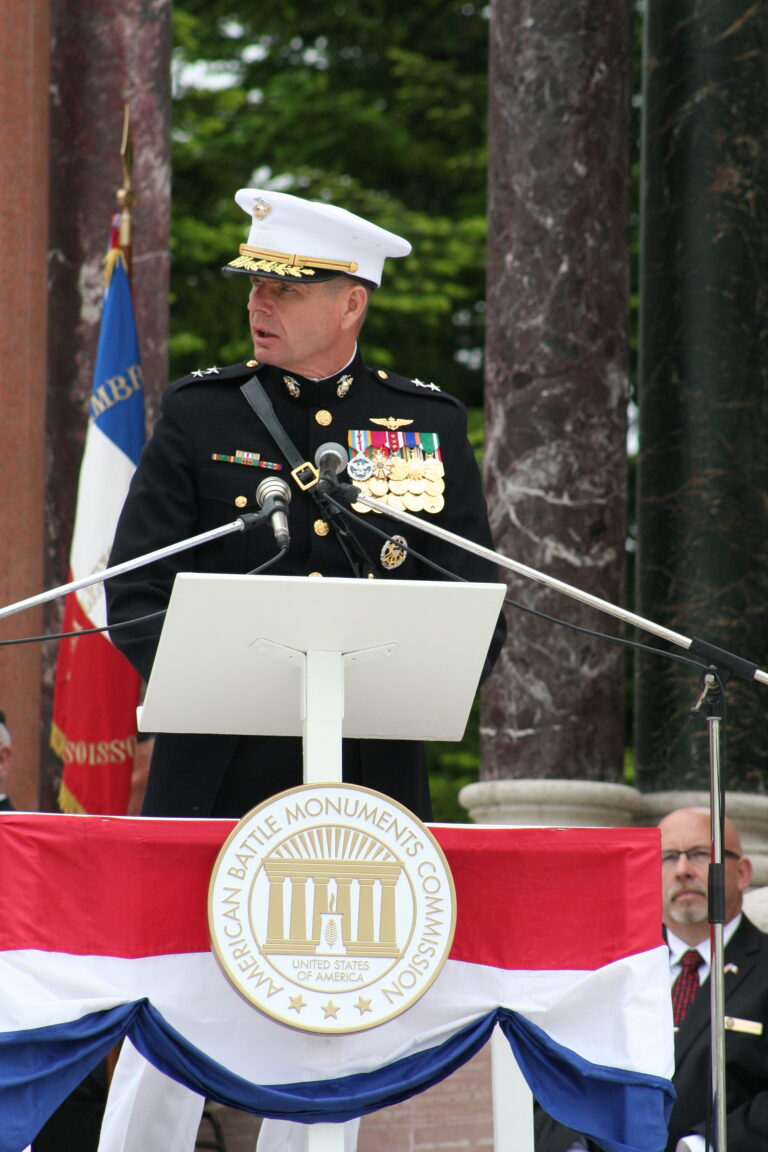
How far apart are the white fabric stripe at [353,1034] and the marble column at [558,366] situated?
3.37 metres

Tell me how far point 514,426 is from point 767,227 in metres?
1.27

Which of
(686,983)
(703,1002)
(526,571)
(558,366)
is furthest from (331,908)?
(558,366)

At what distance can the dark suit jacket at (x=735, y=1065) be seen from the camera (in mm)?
4883

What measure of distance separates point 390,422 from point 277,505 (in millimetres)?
783

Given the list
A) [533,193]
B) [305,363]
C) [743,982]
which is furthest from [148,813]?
[533,193]

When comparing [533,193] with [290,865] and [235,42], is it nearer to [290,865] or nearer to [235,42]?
[290,865]

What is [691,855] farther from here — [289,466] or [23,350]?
[23,350]

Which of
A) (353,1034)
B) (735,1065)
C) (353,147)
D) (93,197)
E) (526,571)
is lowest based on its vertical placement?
(735,1065)

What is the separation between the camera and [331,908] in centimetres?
312

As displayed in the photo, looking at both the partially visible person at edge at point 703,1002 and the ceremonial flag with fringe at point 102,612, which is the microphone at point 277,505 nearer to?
the partially visible person at edge at point 703,1002

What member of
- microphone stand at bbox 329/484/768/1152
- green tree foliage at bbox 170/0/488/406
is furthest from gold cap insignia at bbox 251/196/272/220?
green tree foliage at bbox 170/0/488/406

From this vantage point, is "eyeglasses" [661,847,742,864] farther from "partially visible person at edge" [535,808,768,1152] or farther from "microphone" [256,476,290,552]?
"microphone" [256,476,290,552]

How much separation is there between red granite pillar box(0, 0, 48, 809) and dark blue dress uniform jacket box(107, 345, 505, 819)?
2722 mm

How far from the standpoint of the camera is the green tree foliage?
1205cm
